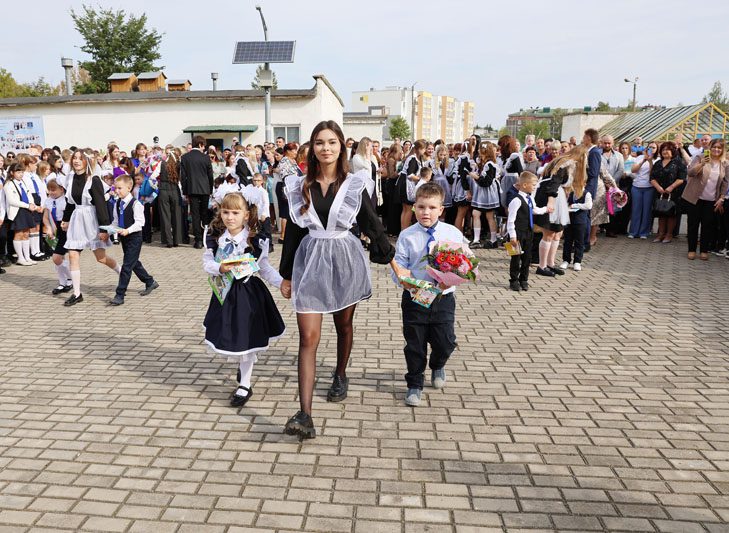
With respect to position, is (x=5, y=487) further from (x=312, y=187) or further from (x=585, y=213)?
(x=585, y=213)

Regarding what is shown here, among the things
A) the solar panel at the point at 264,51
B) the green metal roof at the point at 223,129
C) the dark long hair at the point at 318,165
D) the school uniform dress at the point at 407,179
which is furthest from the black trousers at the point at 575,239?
the green metal roof at the point at 223,129

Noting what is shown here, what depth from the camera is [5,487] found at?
331cm

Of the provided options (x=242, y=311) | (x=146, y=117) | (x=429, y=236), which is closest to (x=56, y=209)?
(x=242, y=311)

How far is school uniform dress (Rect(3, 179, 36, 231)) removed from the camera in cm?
991

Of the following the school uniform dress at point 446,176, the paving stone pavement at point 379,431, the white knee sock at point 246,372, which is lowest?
the paving stone pavement at point 379,431

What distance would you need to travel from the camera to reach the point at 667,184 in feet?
40.8

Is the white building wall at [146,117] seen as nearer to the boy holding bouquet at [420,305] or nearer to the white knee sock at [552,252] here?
the white knee sock at [552,252]

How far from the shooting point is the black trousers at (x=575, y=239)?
9.57 meters

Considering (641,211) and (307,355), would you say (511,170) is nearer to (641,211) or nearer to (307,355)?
(641,211)

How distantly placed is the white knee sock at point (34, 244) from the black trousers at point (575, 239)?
9745 mm

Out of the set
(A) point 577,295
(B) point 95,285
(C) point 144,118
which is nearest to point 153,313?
(B) point 95,285

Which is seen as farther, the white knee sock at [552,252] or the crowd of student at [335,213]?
the white knee sock at [552,252]

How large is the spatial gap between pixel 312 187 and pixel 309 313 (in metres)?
0.85

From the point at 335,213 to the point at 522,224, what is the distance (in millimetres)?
5103
